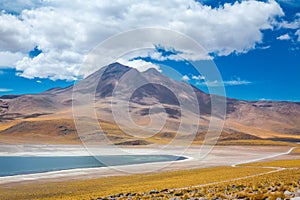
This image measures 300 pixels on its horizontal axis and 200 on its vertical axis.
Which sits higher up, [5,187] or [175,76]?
[175,76]

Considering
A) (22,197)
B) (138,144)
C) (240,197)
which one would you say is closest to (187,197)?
(240,197)

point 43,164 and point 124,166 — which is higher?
point 43,164

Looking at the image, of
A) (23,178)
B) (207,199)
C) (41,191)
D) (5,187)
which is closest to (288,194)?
(207,199)

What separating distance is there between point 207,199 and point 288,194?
452 centimetres

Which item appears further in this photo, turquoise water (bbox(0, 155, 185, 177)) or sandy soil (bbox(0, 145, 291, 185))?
turquoise water (bbox(0, 155, 185, 177))

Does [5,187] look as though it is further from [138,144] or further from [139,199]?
[138,144]

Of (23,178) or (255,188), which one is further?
(23,178)

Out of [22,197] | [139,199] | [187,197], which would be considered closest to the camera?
[187,197]

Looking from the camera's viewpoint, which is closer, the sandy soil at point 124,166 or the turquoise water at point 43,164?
the sandy soil at point 124,166

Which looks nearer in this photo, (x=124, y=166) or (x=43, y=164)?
(x=124, y=166)

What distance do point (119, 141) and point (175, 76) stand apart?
15119 cm

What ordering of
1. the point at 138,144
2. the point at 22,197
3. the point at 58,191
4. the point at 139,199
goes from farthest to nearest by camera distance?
the point at 138,144, the point at 58,191, the point at 22,197, the point at 139,199

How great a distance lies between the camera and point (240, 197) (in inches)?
788

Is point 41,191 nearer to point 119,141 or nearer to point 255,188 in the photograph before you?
point 255,188
